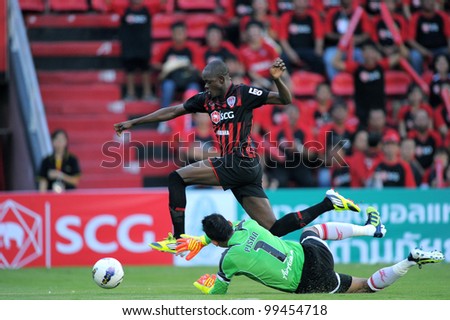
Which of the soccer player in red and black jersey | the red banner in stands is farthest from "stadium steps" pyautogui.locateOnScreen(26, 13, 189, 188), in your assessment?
the soccer player in red and black jersey

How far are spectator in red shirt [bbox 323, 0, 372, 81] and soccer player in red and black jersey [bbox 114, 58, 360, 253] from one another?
8.27m

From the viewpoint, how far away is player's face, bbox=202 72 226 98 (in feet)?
36.5

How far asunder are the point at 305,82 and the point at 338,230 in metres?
8.31

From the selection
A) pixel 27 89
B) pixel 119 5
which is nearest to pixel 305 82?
pixel 119 5

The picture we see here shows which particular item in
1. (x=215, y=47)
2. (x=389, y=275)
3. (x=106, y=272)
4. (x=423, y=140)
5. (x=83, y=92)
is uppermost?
(x=215, y=47)

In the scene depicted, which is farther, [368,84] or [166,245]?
[368,84]

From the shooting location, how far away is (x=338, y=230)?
11.1 meters

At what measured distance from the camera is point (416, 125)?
1839cm

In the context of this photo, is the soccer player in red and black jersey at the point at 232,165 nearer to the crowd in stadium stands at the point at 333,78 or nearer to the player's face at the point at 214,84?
the player's face at the point at 214,84

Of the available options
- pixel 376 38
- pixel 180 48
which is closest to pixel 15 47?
pixel 180 48

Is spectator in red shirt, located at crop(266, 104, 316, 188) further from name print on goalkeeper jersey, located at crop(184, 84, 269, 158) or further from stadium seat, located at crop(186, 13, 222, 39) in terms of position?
name print on goalkeeper jersey, located at crop(184, 84, 269, 158)

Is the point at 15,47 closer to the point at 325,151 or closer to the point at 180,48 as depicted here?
the point at 180,48

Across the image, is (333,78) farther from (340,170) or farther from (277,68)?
(277,68)

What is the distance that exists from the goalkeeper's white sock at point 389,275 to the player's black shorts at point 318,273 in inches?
13.3
